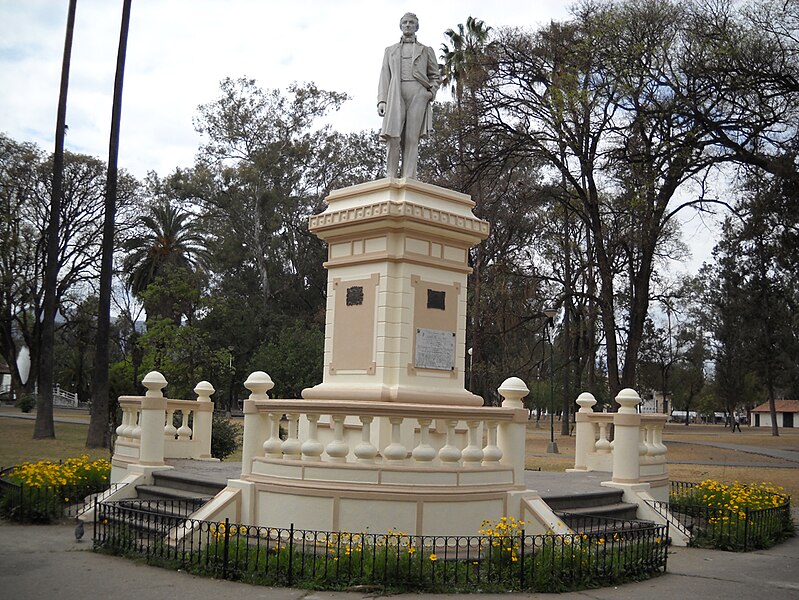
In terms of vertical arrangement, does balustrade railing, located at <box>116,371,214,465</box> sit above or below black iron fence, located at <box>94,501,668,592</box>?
above

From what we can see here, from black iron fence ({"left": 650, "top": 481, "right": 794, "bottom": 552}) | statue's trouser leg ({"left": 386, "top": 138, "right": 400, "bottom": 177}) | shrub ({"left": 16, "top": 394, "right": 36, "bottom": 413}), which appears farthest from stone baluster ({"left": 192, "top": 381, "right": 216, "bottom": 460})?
shrub ({"left": 16, "top": 394, "right": 36, "bottom": 413})

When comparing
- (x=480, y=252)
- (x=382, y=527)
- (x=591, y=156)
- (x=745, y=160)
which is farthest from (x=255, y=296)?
(x=382, y=527)

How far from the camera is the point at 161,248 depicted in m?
51.7

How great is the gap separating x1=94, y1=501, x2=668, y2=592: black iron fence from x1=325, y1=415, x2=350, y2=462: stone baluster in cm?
92

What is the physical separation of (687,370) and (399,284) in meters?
87.5

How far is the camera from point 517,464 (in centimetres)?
1140

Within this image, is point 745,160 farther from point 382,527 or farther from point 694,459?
point 382,527

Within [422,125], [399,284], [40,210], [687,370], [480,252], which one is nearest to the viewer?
[399,284]

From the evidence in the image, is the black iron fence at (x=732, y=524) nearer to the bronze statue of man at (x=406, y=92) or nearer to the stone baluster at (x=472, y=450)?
the stone baluster at (x=472, y=450)

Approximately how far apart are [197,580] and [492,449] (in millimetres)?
3901

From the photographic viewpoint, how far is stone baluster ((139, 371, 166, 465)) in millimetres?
14141

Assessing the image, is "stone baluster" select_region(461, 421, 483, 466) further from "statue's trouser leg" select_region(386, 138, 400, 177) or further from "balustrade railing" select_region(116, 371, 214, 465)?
"balustrade railing" select_region(116, 371, 214, 465)

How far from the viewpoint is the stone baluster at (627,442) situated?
13938 millimetres

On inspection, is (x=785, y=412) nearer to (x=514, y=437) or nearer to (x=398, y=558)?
(x=514, y=437)
